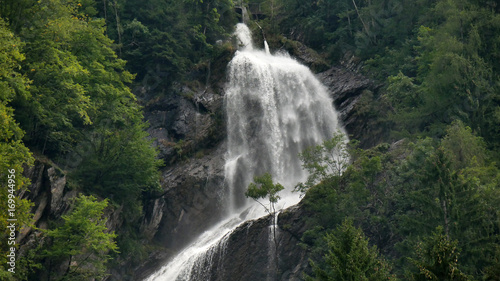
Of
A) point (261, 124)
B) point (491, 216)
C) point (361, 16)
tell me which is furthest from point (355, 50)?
point (491, 216)

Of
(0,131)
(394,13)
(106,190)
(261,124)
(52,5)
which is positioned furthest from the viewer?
(394,13)

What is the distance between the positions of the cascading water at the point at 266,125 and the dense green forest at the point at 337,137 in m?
2.92

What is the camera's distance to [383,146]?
→ 32.9m

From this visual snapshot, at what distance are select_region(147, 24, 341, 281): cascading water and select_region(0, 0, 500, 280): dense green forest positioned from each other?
115 inches

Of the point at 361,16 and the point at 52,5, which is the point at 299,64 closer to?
the point at 361,16

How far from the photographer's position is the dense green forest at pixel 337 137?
2316 centimetres

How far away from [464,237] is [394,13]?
26106 mm

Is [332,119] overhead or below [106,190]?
below

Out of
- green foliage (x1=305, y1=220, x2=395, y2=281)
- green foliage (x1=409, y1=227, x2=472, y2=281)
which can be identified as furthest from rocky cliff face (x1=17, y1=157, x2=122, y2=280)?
green foliage (x1=409, y1=227, x2=472, y2=281)

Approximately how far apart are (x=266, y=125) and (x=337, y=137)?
32.7 feet

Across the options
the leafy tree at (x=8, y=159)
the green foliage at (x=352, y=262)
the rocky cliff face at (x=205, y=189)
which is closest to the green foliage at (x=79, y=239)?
the leafy tree at (x=8, y=159)

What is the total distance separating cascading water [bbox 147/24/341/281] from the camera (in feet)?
122

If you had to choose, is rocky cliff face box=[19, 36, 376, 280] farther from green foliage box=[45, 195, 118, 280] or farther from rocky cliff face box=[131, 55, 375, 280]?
green foliage box=[45, 195, 118, 280]

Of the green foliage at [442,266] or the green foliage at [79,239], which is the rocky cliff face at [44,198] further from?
the green foliage at [442,266]
